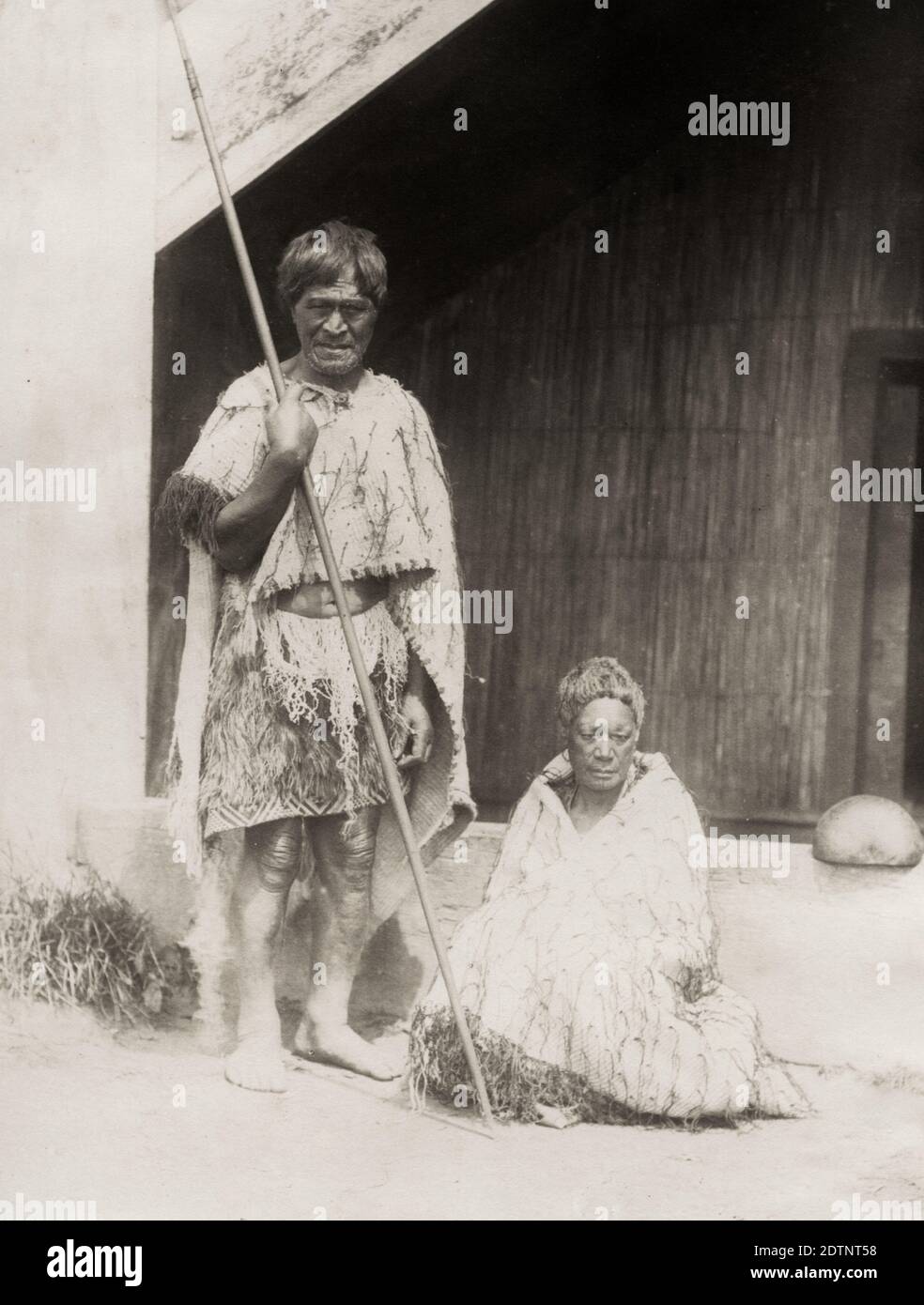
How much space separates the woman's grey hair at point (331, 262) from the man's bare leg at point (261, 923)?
1331 millimetres

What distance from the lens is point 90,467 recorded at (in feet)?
15.3

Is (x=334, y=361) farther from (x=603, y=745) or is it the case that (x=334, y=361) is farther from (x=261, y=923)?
(x=261, y=923)

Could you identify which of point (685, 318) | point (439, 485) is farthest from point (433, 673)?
point (685, 318)

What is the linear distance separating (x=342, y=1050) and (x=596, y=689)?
110 centimetres

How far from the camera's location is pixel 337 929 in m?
4.61

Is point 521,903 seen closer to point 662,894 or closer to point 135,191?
point 662,894

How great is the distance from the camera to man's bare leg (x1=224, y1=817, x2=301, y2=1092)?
4547 mm

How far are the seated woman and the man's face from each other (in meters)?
1.03

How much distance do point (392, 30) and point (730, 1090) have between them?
2732mm

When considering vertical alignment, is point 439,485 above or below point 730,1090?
above
